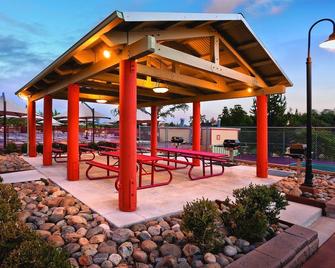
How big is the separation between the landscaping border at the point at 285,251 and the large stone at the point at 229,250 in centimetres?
24

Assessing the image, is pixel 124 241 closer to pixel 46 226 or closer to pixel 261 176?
pixel 46 226

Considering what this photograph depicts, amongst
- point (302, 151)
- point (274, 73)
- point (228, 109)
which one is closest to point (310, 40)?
point (274, 73)

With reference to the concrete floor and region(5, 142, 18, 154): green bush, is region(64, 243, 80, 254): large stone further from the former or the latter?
region(5, 142, 18, 154): green bush

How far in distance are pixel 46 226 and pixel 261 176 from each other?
5.90 m

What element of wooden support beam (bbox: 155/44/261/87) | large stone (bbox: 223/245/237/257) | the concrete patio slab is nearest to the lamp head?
wooden support beam (bbox: 155/44/261/87)

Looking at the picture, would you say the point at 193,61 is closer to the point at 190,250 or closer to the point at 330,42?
the point at 330,42

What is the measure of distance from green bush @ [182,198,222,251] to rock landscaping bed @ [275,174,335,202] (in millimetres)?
3172

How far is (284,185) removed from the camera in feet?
20.0

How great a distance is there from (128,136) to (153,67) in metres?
2.45

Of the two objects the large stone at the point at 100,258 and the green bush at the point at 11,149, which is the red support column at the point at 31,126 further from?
the large stone at the point at 100,258

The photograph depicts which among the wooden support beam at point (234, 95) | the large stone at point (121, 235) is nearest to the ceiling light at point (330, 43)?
the wooden support beam at point (234, 95)

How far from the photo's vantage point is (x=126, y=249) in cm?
286

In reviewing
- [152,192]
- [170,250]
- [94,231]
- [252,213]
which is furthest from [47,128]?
[252,213]

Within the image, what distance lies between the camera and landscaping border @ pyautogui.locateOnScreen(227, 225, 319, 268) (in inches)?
98.8
